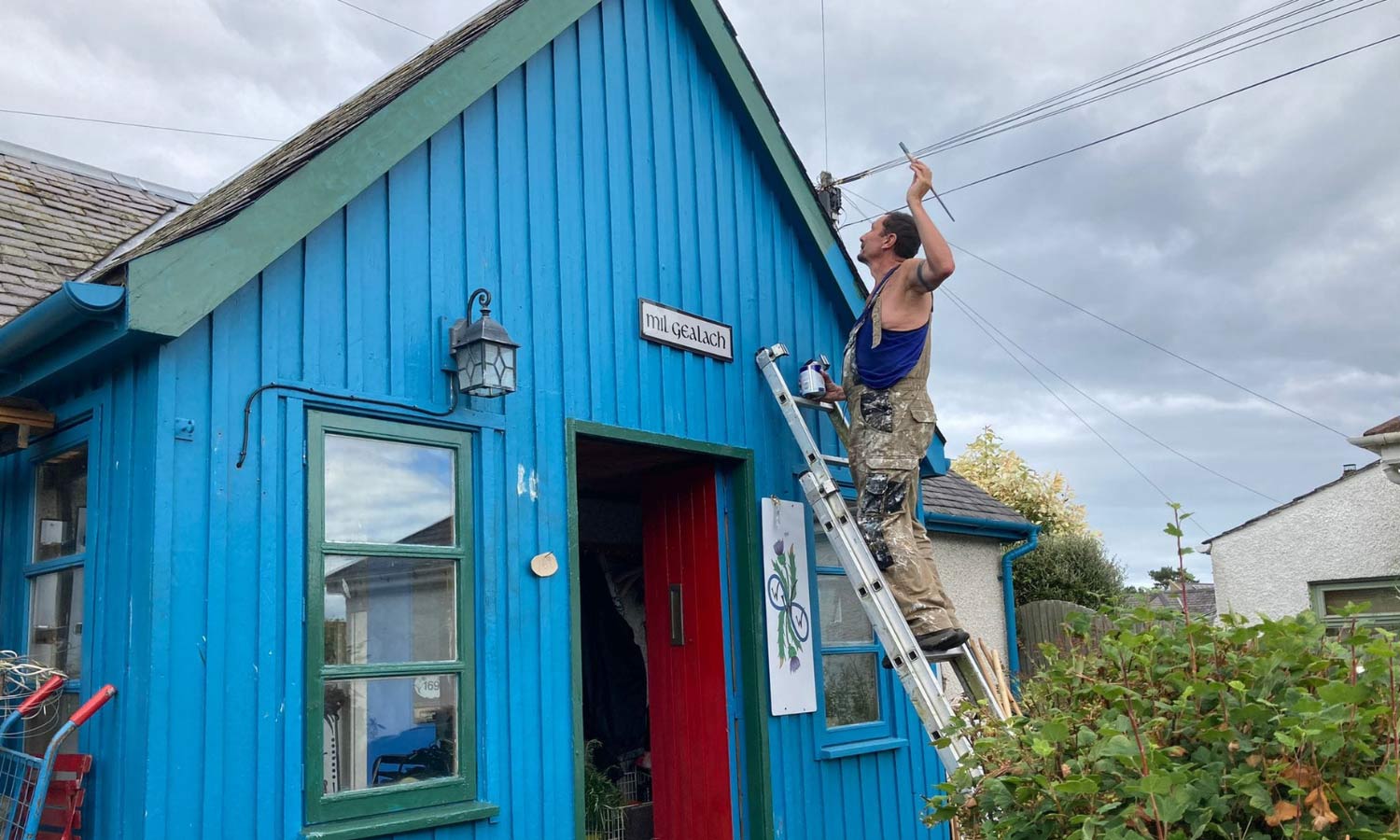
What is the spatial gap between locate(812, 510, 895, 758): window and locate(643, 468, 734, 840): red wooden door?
72cm

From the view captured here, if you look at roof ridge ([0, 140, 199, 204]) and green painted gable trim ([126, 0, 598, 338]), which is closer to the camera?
green painted gable trim ([126, 0, 598, 338])

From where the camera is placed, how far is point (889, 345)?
6.15 meters

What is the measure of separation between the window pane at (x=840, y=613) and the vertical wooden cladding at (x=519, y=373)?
2.08 ft

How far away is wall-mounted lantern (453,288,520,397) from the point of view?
4.79 meters

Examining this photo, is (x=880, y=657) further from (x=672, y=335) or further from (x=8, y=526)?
(x=8, y=526)

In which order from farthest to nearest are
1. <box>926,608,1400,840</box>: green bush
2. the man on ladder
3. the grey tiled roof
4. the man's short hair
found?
the grey tiled roof, the man's short hair, the man on ladder, <box>926,608,1400,840</box>: green bush

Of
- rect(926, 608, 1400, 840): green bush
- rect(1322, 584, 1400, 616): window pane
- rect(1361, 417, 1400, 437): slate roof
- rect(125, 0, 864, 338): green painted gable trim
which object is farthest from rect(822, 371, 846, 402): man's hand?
rect(1322, 584, 1400, 616): window pane

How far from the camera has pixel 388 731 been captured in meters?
4.48

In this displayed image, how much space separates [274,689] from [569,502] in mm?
1632

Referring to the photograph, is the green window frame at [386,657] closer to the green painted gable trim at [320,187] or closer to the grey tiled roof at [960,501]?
the green painted gable trim at [320,187]

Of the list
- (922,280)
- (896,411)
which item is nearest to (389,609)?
(896,411)

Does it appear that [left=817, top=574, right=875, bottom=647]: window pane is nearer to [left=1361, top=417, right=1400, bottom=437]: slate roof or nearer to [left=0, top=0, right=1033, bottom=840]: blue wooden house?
[left=0, top=0, right=1033, bottom=840]: blue wooden house

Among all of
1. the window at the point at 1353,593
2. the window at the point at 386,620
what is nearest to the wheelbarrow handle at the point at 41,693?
the window at the point at 386,620

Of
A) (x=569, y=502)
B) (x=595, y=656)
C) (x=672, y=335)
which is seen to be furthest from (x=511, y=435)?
(x=595, y=656)
